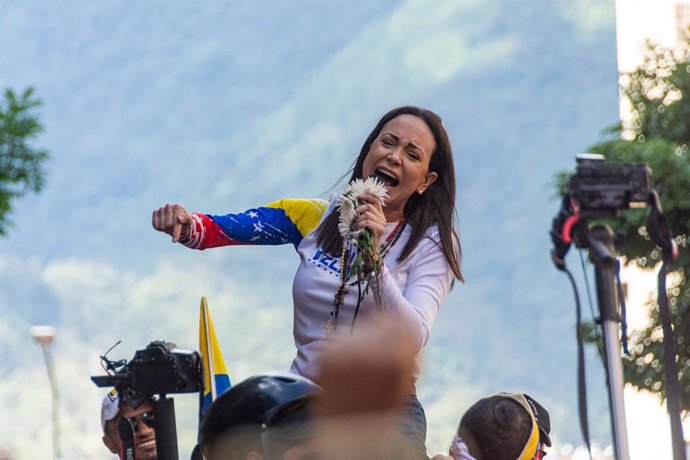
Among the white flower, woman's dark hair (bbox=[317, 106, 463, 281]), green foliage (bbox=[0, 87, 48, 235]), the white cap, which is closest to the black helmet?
the white flower

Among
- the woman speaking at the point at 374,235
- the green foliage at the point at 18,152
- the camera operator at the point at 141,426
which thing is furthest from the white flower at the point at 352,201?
the green foliage at the point at 18,152

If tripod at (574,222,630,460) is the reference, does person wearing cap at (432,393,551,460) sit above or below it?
below

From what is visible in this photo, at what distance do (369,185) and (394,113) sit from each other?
726mm

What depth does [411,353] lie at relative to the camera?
89.8 inches

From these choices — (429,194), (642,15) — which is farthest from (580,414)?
(642,15)

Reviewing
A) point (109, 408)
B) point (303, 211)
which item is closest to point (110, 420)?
point (109, 408)

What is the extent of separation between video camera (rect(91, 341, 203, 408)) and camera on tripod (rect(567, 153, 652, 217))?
3.94ft

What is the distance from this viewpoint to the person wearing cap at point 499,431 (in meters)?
3.72

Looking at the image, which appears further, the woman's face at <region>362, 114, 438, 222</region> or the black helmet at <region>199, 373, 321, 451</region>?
the woman's face at <region>362, 114, 438, 222</region>

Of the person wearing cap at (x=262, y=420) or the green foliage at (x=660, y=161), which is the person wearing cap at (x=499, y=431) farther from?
the green foliage at (x=660, y=161)

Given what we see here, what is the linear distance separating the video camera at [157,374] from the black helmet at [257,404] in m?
0.85

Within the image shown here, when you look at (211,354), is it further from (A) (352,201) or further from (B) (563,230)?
(B) (563,230)

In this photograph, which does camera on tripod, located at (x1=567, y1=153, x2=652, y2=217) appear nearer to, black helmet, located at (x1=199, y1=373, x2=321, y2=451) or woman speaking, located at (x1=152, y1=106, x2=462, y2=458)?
woman speaking, located at (x1=152, y1=106, x2=462, y2=458)

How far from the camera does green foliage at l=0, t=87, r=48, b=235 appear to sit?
52.4 ft
